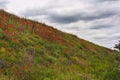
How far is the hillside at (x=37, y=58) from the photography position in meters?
17.6

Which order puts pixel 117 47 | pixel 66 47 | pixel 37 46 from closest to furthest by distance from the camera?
1. pixel 117 47
2. pixel 37 46
3. pixel 66 47

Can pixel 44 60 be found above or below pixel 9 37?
below

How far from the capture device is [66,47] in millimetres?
30281

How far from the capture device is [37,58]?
21.9 metres

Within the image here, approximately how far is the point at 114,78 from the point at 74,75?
511 cm

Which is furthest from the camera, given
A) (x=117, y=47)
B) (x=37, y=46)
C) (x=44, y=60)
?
(x=37, y=46)

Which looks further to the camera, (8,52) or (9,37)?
(9,37)

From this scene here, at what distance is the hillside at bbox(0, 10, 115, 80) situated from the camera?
57.6 feet

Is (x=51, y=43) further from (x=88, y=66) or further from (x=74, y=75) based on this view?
(x=74, y=75)

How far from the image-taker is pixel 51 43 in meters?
28.4

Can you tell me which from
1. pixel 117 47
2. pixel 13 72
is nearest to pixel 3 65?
pixel 13 72

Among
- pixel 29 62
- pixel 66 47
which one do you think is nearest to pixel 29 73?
pixel 29 62

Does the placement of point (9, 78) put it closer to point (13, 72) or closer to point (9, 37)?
point (13, 72)

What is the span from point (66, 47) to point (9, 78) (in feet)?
49.7
